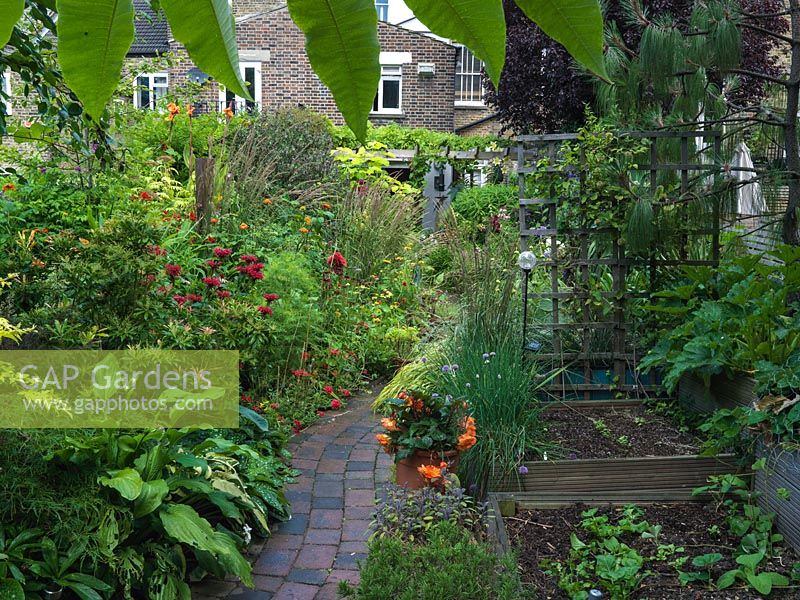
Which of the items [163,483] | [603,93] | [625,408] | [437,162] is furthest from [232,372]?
[437,162]

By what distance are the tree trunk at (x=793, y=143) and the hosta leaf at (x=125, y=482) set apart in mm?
3577

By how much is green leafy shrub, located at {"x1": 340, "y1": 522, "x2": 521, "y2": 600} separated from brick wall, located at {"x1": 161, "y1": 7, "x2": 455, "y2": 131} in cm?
1389

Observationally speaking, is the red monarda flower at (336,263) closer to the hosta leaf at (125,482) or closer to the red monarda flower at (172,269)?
the red monarda flower at (172,269)

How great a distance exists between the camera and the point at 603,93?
197 inches

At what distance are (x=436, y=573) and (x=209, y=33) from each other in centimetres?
236

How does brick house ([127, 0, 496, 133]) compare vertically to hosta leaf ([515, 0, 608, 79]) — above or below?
above

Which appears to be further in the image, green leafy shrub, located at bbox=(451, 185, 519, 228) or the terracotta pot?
green leafy shrub, located at bbox=(451, 185, 519, 228)

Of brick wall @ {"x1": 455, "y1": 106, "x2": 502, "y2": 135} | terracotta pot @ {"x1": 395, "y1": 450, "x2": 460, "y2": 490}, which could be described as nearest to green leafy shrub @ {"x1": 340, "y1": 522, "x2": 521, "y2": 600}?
terracotta pot @ {"x1": 395, "y1": 450, "x2": 460, "y2": 490}

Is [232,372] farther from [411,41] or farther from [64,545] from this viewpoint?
[411,41]

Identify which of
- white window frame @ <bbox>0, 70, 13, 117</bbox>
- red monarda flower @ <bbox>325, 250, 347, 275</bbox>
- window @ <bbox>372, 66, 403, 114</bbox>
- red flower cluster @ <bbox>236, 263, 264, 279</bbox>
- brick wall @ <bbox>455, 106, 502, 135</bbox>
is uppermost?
window @ <bbox>372, 66, 403, 114</bbox>

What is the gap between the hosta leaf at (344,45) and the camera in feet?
1.27

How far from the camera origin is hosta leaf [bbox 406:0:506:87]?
1.27ft

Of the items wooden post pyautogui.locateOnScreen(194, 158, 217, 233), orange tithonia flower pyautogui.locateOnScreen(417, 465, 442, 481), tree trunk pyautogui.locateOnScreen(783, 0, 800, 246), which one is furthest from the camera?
wooden post pyautogui.locateOnScreen(194, 158, 217, 233)

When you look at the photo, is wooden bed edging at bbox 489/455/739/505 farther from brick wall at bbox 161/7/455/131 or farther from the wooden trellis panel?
brick wall at bbox 161/7/455/131
